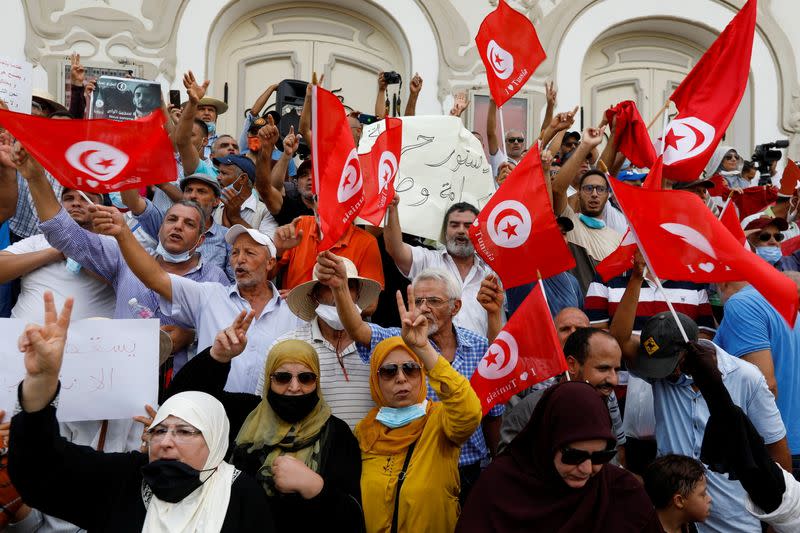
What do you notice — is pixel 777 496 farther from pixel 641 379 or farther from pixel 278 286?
pixel 278 286

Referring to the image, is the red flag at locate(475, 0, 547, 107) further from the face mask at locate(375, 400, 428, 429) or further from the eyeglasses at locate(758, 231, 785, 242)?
the face mask at locate(375, 400, 428, 429)

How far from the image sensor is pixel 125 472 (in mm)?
3570

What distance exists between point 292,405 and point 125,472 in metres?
0.76

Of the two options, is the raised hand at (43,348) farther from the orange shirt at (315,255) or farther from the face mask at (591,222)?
the face mask at (591,222)

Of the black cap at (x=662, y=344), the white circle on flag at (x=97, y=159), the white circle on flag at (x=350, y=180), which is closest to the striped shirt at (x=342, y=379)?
the white circle on flag at (x=350, y=180)

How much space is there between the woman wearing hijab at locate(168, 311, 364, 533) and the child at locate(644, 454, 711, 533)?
1299mm

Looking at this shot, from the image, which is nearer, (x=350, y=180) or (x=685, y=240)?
(x=685, y=240)

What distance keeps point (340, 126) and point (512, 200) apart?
0.96 m

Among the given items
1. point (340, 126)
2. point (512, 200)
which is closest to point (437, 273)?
point (512, 200)

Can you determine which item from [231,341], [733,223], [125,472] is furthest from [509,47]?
[125,472]

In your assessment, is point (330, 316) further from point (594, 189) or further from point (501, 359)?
point (594, 189)

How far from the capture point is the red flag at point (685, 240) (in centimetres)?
410

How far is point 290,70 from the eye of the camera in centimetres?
1259

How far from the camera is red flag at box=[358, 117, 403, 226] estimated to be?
552cm
